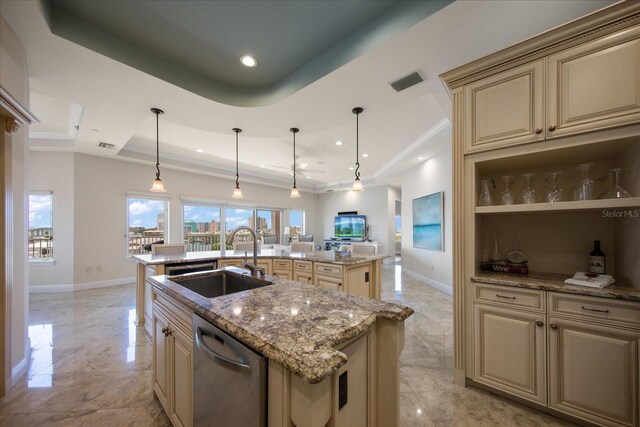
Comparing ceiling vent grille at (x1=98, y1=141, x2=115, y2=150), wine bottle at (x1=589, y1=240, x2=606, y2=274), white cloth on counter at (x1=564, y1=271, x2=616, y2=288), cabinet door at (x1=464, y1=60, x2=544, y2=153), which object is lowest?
white cloth on counter at (x1=564, y1=271, x2=616, y2=288)

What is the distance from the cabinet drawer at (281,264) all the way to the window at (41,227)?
4820 millimetres

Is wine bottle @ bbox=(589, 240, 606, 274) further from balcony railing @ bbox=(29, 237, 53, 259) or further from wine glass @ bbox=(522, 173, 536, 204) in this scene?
balcony railing @ bbox=(29, 237, 53, 259)

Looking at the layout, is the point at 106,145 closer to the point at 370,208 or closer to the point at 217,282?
the point at 217,282

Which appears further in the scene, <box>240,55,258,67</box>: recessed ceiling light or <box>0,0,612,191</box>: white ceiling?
<box>240,55,258,67</box>: recessed ceiling light

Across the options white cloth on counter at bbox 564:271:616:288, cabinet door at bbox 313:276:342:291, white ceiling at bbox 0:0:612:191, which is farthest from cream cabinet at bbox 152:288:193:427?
white cloth on counter at bbox 564:271:616:288

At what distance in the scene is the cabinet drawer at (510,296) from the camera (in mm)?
1640

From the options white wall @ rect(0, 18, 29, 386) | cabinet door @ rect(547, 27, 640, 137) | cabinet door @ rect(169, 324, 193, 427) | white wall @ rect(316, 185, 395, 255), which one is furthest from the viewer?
white wall @ rect(316, 185, 395, 255)

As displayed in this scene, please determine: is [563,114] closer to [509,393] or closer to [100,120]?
[509,393]

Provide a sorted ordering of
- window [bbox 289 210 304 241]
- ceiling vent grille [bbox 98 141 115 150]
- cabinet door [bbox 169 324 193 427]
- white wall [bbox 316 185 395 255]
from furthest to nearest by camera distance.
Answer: window [bbox 289 210 304 241] → white wall [bbox 316 185 395 255] → ceiling vent grille [bbox 98 141 115 150] → cabinet door [bbox 169 324 193 427]

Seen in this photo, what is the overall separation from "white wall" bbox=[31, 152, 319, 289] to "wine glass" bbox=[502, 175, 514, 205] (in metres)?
6.59

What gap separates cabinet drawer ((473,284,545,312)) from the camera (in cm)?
164

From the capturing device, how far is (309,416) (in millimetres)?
692

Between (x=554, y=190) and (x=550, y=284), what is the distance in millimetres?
720

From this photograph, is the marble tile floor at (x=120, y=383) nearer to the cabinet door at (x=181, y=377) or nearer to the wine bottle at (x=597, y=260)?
the cabinet door at (x=181, y=377)
